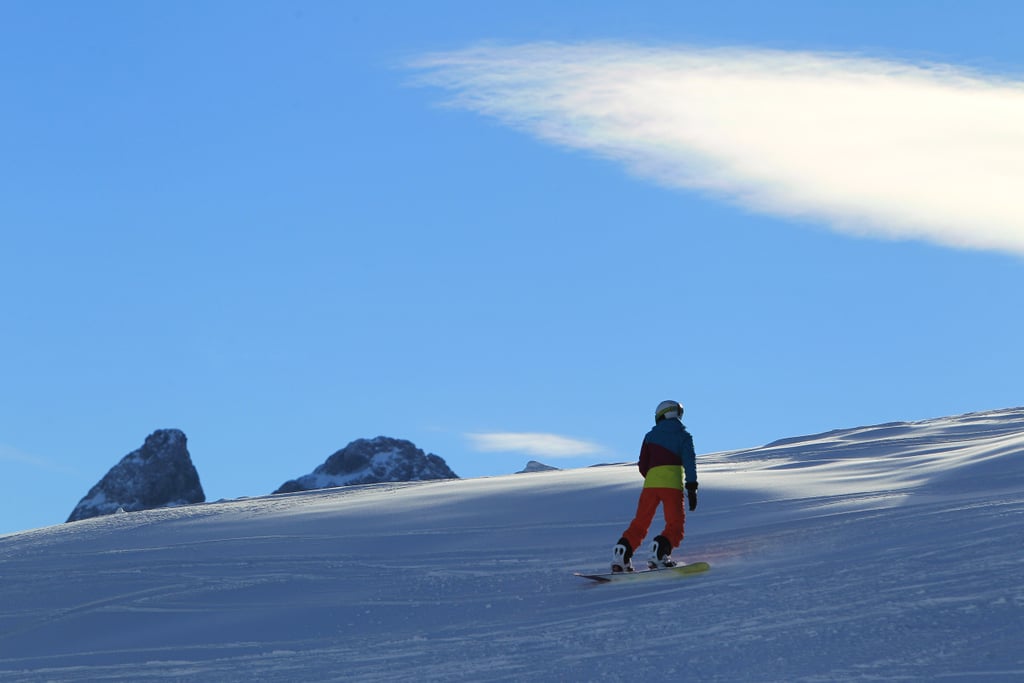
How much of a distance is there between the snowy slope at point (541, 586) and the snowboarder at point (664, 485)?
339 millimetres

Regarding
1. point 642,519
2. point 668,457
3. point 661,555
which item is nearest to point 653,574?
point 661,555

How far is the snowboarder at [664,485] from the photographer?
10.1 m

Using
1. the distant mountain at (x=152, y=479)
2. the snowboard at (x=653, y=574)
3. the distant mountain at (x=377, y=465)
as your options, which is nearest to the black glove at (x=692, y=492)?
the snowboard at (x=653, y=574)

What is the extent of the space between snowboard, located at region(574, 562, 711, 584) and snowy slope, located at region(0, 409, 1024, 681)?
0.13m

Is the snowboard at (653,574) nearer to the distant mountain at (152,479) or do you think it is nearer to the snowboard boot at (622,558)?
the snowboard boot at (622,558)

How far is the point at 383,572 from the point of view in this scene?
440 inches

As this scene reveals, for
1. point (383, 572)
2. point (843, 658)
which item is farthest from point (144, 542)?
point (843, 658)

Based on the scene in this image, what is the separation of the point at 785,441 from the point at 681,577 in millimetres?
11878

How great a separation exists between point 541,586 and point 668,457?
1419mm

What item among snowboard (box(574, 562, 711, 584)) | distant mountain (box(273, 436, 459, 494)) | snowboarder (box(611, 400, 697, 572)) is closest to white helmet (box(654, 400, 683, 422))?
snowboarder (box(611, 400, 697, 572))

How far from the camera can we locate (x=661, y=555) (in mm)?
10086

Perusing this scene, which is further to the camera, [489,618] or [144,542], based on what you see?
[144,542]

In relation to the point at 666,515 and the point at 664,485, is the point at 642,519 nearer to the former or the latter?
the point at 666,515

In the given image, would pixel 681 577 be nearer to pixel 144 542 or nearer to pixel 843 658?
pixel 843 658
